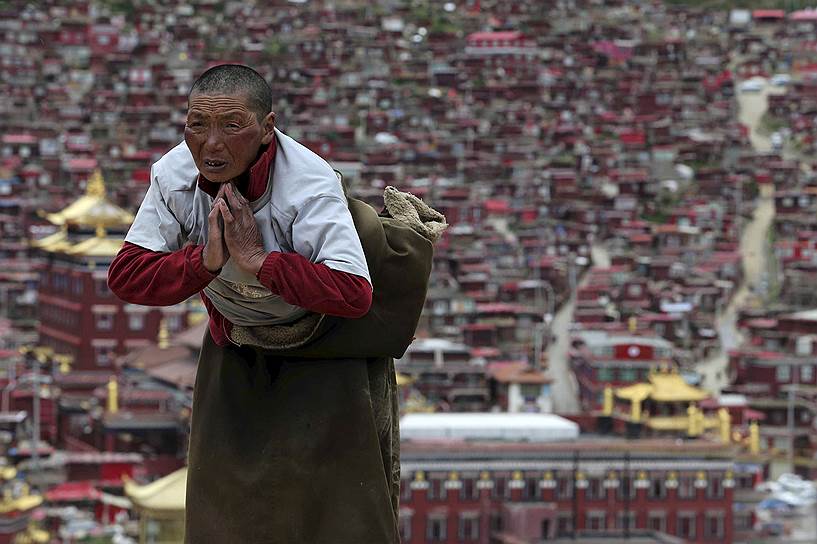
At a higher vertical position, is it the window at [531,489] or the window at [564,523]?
the window at [531,489]

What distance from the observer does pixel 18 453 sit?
30.1 m

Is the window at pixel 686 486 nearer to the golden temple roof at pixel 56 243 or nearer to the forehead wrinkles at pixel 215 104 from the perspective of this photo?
the golden temple roof at pixel 56 243

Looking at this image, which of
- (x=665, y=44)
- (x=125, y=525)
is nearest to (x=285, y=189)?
(x=125, y=525)

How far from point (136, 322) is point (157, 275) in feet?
114

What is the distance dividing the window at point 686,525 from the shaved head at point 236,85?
26.6 m

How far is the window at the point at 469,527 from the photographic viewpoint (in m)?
29.3

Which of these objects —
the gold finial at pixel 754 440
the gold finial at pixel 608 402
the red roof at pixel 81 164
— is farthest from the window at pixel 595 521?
the red roof at pixel 81 164

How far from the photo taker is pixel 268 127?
4.04 m

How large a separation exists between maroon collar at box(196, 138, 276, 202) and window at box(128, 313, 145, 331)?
1362 inches

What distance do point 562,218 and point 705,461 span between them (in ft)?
94.2

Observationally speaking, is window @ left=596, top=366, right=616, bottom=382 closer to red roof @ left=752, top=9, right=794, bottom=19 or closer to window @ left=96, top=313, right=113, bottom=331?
window @ left=96, top=313, right=113, bottom=331

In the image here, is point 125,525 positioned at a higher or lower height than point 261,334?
lower

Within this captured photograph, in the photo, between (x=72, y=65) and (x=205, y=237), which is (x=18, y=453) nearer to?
(x=205, y=237)

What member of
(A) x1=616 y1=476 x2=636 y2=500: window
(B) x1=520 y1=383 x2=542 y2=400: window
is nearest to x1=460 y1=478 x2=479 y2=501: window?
(A) x1=616 y1=476 x2=636 y2=500: window
